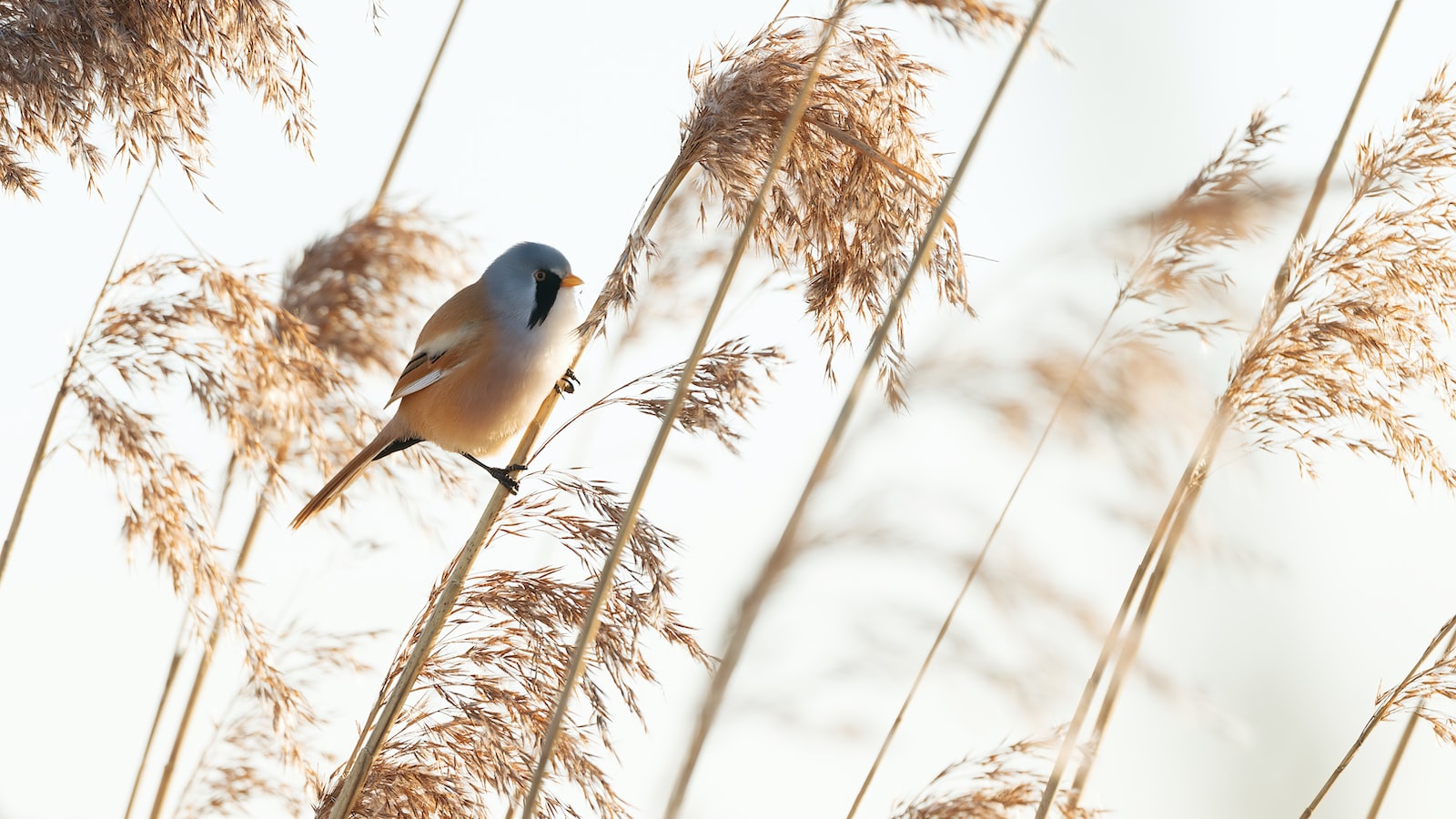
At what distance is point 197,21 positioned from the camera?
2.31 meters

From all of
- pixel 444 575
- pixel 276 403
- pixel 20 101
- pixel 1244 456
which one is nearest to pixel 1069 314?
pixel 1244 456

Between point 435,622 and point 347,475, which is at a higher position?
point 347,475

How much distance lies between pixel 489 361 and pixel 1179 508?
53.9 inches

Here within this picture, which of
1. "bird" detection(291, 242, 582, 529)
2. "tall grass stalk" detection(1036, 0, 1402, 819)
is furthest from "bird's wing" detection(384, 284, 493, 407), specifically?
"tall grass stalk" detection(1036, 0, 1402, 819)

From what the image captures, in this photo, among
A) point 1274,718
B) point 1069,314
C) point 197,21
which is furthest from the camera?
point 197,21

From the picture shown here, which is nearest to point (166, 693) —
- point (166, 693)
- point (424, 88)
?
point (166, 693)

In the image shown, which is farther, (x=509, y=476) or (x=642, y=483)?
(x=509, y=476)

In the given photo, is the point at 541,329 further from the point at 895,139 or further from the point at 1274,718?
the point at 1274,718

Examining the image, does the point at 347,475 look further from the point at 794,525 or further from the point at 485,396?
the point at 794,525

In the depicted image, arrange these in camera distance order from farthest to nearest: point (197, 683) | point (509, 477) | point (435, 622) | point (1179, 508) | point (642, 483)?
point (197, 683) → point (1179, 508) → point (509, 477) → point (435, 622) → point (642, 483)

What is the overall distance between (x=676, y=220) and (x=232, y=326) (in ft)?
3.10

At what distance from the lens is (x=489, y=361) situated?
2.32 metres

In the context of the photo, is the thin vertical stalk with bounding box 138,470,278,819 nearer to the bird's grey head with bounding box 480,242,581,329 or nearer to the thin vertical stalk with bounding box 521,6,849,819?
the bird's grey head with bounding box 480,242,581,329

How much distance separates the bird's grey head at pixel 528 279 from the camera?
2.35 m
